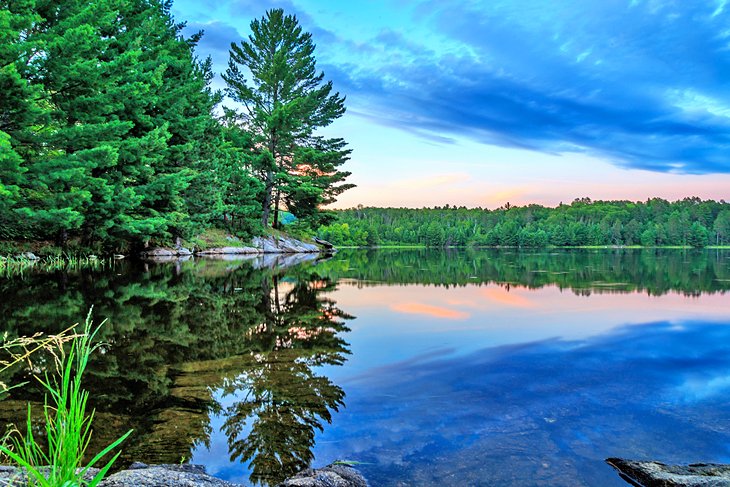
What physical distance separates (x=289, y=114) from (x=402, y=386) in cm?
3275

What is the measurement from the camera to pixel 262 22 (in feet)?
120

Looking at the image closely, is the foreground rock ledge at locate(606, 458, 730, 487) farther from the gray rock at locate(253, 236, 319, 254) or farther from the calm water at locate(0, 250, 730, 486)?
the gray rock at locate(253, 236, 319, 254)

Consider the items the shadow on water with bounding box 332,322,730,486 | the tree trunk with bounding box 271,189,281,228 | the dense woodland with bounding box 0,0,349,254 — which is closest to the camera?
the shadow on water with bounding box 332,322,730,486

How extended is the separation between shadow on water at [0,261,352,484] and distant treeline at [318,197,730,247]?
274 ft

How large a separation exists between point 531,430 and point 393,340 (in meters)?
3.21

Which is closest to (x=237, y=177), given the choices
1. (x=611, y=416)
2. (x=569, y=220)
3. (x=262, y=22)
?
(x=262, y=22)

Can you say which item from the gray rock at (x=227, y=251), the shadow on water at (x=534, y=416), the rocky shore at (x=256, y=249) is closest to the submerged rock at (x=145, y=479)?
the shadow on water at (x=534, y=416)

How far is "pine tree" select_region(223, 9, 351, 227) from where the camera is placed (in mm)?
36000

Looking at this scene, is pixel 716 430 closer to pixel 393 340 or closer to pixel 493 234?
pixel 393 340

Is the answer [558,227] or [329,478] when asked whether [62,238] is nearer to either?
[329,478]

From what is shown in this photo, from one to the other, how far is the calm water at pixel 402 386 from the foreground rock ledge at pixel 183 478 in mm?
164

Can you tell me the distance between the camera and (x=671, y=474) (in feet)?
8.38

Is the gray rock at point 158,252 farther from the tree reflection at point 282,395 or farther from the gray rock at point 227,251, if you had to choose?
the tree reflection at point 282,395

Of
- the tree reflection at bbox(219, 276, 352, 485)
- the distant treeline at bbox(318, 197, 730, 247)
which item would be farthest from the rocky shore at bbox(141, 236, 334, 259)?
the distant treeline at bbox(318, 197, 730, 247)
